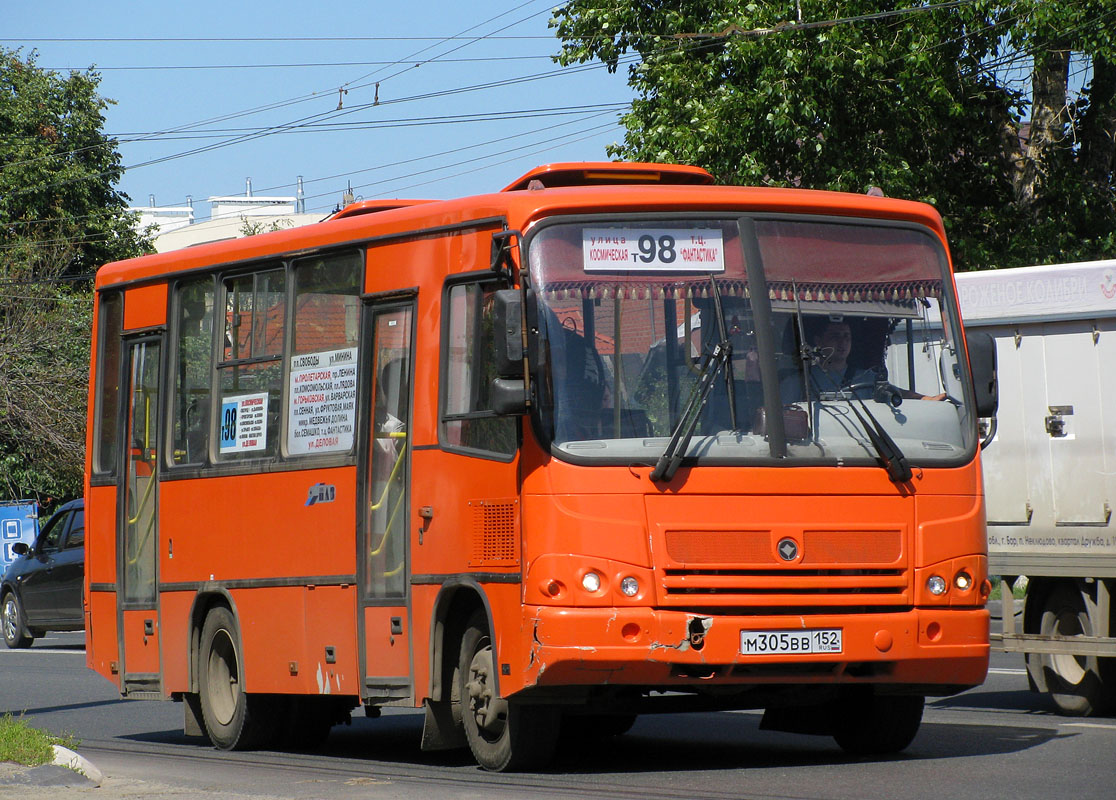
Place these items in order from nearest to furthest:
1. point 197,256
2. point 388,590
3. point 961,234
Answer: point 388,590
point 197,256
point 961,234

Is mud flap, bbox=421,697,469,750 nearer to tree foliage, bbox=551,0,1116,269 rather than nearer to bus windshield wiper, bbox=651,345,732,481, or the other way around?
bus windshield wiper, bbox=651,345,732,481

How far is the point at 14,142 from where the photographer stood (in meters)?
47.8

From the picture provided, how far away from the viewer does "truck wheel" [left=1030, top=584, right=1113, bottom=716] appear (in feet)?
40.5

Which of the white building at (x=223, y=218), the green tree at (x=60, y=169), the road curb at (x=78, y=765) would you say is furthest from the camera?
the white building at (x=223, y=218)

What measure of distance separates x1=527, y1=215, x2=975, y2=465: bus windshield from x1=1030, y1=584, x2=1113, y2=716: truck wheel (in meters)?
3.21

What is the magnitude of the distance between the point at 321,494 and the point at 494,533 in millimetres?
1879

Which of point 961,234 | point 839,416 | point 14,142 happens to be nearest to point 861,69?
point 961,234

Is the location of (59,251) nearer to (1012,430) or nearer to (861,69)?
(861,69)

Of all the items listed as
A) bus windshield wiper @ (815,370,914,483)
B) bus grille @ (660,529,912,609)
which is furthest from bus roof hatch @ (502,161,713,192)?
bus grille @ (660,529,912,609)

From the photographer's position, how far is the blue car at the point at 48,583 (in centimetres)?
2517

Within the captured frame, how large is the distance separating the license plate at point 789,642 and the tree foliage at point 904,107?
53.3ft

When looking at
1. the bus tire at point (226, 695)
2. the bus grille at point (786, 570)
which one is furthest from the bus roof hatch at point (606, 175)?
the bus tire at point (226, 695)

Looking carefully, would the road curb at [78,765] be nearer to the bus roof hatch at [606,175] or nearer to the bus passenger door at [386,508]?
the bus passenger door at [386,508]

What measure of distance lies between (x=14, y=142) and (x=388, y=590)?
4046 cm
